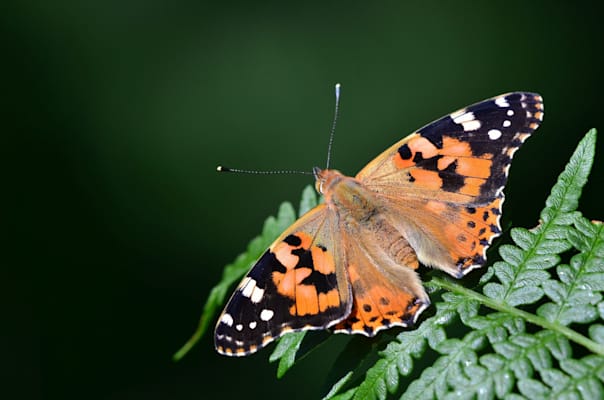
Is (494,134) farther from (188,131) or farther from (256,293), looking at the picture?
(188,131)

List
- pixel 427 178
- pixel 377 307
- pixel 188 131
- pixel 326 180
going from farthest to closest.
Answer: pixel 188 131
pixel 326 180
pixel 427 178
pixel 377 307

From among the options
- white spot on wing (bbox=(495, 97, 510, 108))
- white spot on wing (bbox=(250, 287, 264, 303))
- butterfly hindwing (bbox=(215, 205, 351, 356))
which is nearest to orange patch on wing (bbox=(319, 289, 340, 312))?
butterfly hindwing (bbox=(215, 205, 351, 356))

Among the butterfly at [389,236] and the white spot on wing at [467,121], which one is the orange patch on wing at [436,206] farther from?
the white spot on wing at [467,121]

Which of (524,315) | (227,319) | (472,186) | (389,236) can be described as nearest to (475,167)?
(472,186)

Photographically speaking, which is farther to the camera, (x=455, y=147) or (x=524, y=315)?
(x=455, y=147)

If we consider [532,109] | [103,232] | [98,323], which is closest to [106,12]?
[103,232]

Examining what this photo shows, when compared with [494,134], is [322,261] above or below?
below

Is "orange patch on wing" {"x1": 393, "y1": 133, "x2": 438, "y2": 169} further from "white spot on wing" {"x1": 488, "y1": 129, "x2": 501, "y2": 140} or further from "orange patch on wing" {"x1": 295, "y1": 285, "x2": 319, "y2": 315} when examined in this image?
"orange patch on wing" {"x1": 295, "y1": 285, "x2": 319, "y2": 315}
